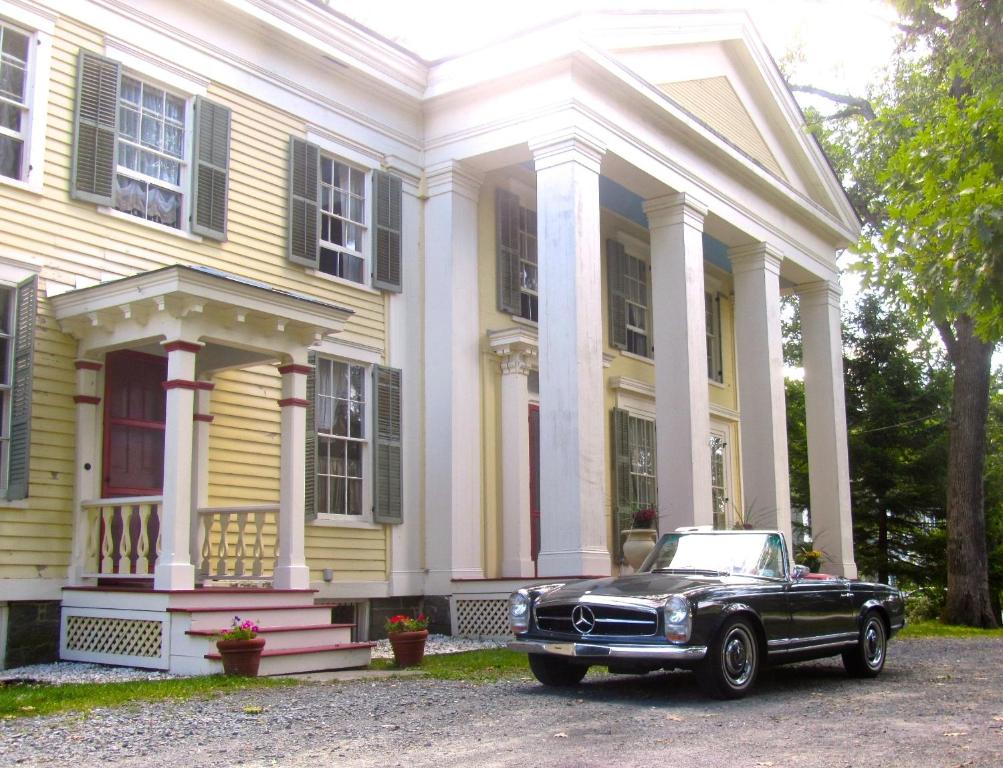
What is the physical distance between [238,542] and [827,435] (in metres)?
12.8

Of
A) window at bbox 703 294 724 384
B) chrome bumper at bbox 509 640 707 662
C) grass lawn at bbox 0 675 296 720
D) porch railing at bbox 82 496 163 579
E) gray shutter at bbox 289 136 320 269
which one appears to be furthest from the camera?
window at bbox 703 294 724 384

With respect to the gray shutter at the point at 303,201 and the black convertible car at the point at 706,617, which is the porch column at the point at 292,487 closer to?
the gray shutter at the point at 303,201

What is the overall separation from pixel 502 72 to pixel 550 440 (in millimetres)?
4899

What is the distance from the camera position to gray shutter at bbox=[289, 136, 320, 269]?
44.6 feet

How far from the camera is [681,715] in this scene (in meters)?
7.35

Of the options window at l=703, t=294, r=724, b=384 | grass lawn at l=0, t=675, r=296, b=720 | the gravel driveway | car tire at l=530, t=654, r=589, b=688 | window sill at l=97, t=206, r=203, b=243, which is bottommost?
the gravel driveway

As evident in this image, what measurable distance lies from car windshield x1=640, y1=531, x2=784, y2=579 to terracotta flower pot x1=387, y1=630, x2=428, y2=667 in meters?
2.39

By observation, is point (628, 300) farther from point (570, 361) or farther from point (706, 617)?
point (706, 617)

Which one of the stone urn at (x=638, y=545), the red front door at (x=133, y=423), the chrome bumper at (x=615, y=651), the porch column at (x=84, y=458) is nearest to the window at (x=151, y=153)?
the red front door at (x=133, y=423)

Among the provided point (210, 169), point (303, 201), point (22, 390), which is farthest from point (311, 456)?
point (22, 390)

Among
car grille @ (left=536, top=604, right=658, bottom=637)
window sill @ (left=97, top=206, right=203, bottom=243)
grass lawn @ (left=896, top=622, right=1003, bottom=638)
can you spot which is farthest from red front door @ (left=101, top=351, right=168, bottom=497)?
grass lawn @ (left=896, top=622, right=1003, bottom=638)

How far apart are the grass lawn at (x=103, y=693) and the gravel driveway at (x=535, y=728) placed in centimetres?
31

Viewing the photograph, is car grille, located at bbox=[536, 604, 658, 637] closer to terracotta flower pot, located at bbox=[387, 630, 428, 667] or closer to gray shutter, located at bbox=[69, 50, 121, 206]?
terracotta flower pot, located at bbox=[387, 630, 428, 667]

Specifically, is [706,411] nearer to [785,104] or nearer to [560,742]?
[785,104]
